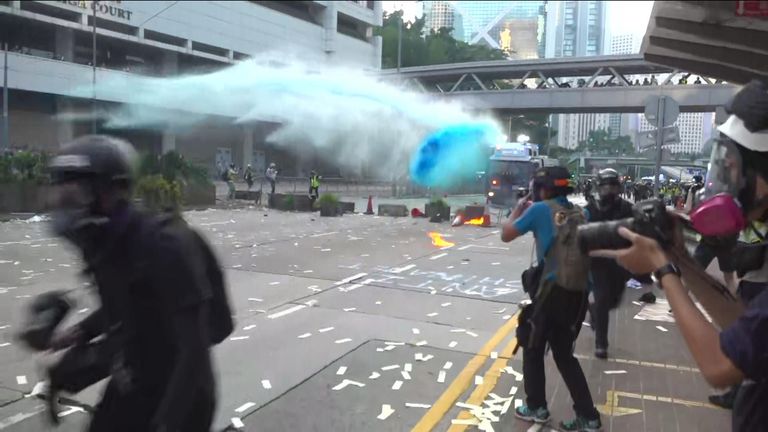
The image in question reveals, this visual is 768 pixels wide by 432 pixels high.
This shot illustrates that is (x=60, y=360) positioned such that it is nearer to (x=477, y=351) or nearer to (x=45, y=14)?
(x=477, y=351)

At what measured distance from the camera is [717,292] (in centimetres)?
206

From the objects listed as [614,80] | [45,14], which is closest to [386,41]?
[614,80]

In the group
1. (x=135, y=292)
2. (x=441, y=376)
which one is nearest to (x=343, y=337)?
(x=441, y=376)

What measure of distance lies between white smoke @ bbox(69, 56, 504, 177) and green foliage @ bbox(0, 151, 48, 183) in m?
4.69

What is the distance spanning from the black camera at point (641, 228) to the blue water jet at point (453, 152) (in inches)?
1015

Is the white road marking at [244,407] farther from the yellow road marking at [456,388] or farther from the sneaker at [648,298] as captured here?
the sneaker at [648,298]

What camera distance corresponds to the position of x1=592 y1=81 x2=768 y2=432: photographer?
168 centimetres

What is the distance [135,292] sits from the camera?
2174mm

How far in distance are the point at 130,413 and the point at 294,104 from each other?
22.8 m

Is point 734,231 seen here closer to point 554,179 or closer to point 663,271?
point 663,271

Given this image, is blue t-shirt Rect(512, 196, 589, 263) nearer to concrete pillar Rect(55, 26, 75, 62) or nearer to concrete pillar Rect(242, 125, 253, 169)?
concrete pillar Rect(55, 26, 75, 62)

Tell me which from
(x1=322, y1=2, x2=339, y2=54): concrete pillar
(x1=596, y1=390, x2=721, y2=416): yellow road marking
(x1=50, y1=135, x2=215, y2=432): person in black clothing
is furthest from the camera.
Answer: (x1=322, y1=2, x2=339, y2=54): concrete pillar

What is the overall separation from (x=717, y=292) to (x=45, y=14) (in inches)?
1640

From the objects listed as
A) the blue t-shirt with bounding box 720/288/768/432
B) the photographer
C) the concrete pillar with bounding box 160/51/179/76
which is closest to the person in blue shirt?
the photographer
